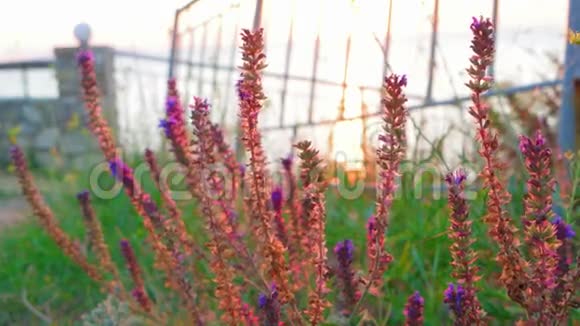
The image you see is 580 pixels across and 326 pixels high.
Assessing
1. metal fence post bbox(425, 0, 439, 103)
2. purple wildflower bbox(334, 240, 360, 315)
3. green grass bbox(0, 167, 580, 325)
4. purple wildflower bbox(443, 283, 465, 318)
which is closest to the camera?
purple wildflower bbox(443, 283, 465, 318)

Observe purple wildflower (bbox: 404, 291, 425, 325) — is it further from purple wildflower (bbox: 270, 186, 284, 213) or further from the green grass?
purple wildflower (bbox: 270, 186, 284, 213)

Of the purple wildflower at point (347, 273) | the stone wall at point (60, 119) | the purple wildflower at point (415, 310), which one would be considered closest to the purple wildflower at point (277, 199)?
the purple wildflower at point (347, 273)

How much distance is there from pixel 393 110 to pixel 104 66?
826 centimetres

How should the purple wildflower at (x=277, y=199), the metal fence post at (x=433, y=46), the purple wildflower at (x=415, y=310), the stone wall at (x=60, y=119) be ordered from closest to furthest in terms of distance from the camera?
the purple wildflower at (x=415, y=310) < the purple wildflower at (x=277, y=199) < the metal fence post at (x=433, y=46) < the stone wall at (x=60, y=119)

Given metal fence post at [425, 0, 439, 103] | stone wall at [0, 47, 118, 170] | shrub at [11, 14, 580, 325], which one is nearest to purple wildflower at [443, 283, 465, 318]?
shrub at [11, 14, 580, 325]

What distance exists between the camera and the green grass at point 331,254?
274 centimetres

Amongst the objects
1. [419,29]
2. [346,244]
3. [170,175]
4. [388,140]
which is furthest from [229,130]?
[388,140]

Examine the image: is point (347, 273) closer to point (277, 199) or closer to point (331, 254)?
point (277, 199)

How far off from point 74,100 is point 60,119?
0.30m

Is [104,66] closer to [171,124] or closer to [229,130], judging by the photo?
[229,130]

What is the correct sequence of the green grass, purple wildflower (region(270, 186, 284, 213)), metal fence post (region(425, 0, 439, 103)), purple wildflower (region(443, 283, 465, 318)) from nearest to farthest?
purple wildflower (region(443, 283, 465, 318)) < purple wildflower (region(270, 186, 284, 213)) < the green grass < metal fence post (region(425, 0, 439, 103))

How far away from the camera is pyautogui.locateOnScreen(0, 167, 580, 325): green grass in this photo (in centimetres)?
274

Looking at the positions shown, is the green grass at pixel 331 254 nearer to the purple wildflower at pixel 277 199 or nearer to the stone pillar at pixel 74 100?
the purple wildflower at pixel 277 199

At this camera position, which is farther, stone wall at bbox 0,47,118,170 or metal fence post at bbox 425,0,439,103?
stone wall at bbox 0,47,118,170
